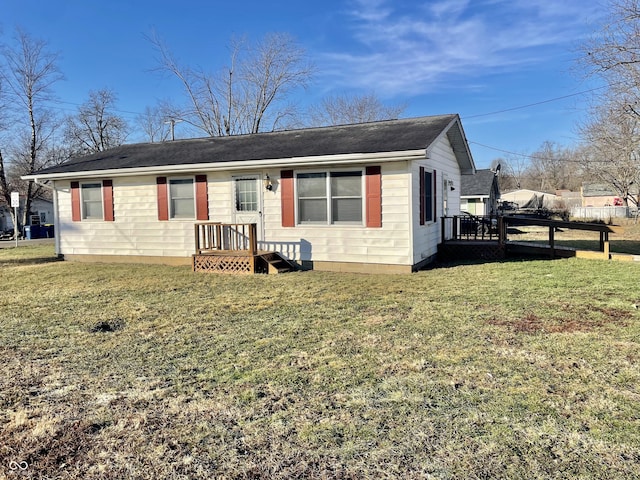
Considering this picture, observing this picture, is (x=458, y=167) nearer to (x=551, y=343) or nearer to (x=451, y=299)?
(x=451, y=299)

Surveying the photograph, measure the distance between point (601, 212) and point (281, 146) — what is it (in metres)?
29.7

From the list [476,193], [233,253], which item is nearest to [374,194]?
[233,253]

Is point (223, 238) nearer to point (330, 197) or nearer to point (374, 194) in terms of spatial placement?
point (330, 197)

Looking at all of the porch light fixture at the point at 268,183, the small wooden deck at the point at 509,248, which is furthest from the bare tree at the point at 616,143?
the porch light fixture at the point at 268,183

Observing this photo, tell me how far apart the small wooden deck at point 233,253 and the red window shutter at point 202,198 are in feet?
0.97

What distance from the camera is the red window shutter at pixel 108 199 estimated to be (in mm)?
11438

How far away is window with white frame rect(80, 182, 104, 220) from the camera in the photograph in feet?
38.2

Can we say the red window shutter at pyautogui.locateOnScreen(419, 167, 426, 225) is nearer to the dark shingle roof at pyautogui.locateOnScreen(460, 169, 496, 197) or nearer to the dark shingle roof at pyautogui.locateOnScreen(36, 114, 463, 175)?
the dark shingle roof at pyautogui.locateOnScreen(36, 114, 463, 175)

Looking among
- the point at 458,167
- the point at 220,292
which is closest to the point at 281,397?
the point at 220,292

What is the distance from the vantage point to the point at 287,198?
9.67m

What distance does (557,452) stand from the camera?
2.49m

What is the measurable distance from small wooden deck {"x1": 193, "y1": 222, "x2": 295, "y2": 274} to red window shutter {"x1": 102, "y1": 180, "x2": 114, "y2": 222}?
2.64m

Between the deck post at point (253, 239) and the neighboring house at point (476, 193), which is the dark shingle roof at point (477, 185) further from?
the deck post at point (253, 239)

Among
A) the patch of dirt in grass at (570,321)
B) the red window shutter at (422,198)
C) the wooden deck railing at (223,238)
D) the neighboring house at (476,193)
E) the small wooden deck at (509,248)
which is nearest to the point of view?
the patch of dirt in grass at (570,321)
